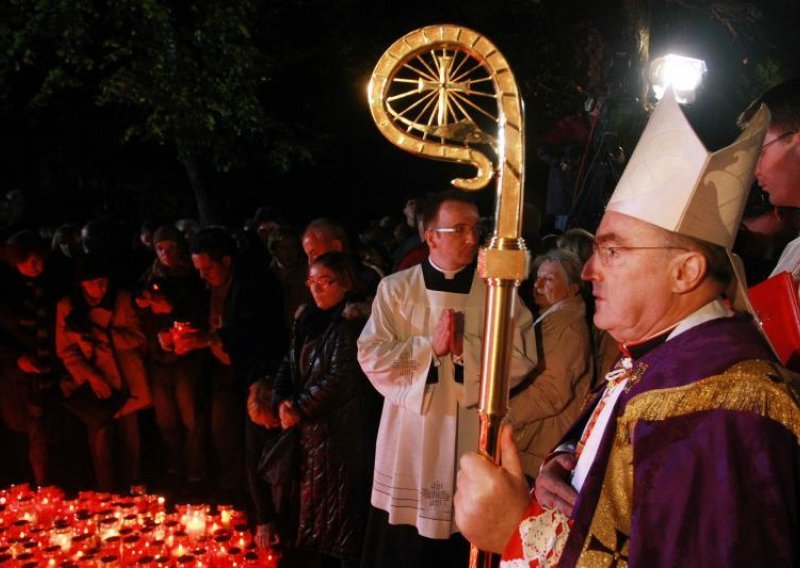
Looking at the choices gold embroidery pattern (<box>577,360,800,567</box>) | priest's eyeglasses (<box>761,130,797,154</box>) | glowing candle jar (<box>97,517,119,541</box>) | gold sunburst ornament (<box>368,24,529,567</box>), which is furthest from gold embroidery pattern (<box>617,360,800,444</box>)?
glowing candle jar (<box>97,517,119,541</box>)

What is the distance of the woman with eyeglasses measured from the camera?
4.55m

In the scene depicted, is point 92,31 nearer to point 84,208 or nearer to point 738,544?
point 84,208

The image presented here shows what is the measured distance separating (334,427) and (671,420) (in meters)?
3.12

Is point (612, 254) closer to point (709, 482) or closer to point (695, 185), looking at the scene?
point (695, 185)

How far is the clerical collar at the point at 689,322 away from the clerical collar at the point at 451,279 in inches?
89.5

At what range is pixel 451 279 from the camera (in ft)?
14.2

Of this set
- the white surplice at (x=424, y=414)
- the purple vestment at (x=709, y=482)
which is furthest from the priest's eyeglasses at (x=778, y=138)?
the white surplice at (x=424, y=414)

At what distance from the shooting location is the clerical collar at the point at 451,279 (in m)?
4.32

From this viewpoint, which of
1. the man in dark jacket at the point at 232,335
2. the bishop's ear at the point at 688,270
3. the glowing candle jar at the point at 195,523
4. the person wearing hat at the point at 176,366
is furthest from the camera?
the person wearing hat at the point at 176,366

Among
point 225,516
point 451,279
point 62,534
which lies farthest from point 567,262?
point 62,534

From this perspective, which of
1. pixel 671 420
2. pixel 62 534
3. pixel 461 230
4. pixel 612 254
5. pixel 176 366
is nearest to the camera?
pixel 671 420

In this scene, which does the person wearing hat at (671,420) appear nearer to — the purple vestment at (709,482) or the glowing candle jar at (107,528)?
the purple vestment at (709,482)

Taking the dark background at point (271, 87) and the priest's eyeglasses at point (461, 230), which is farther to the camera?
the dark background at point (271, 87)

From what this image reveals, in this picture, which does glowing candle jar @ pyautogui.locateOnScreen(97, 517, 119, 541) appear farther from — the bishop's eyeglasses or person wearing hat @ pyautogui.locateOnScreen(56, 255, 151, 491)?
the bishop's eyeglasses
